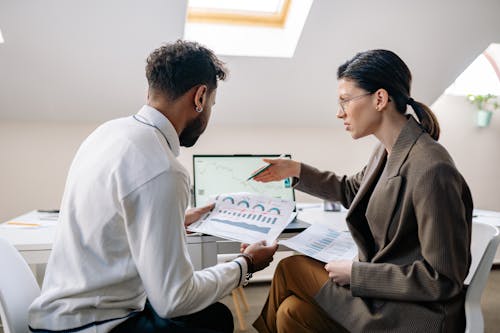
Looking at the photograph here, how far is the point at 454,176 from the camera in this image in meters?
1.11

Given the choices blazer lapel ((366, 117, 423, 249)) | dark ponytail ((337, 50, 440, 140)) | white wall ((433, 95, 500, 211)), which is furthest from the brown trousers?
white wall ((433, 95, 500, 211))

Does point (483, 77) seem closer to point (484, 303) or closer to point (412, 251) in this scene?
point (484, 303)

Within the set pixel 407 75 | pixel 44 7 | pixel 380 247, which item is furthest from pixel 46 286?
pixel 44 7

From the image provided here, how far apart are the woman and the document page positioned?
0.13 metres

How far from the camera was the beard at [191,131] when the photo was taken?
1.23 m

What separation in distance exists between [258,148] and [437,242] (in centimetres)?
210

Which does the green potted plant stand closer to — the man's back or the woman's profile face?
the woman's profile face

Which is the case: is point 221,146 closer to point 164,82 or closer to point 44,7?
point 44,7

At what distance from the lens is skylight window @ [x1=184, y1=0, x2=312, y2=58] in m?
2.64

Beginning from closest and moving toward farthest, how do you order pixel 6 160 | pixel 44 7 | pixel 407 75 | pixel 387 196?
pixel 387 196 → pixel 407 75 → pixel 44 7 → pixel 6 160

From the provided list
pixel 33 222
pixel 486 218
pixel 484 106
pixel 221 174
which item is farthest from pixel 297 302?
pixel 484 106

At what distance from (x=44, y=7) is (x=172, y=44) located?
134 centimetres

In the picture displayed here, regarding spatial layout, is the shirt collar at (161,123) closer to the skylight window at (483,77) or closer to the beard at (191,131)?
the beard at (191,131)

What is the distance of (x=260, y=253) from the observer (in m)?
1.28
